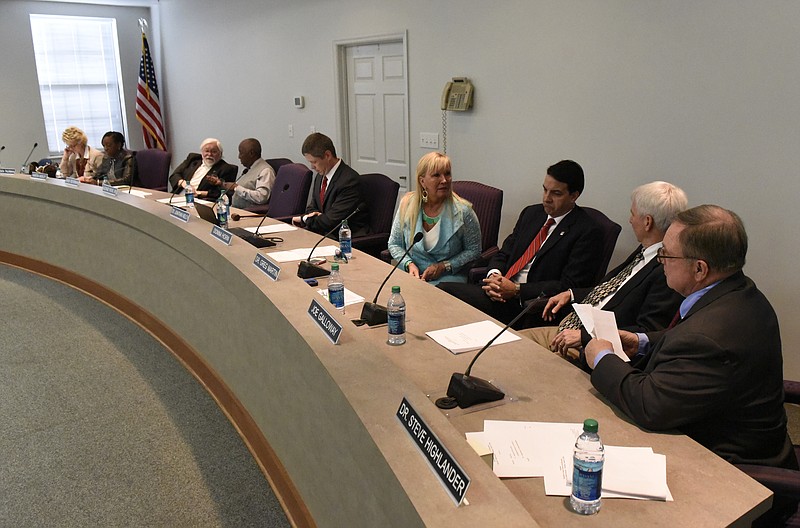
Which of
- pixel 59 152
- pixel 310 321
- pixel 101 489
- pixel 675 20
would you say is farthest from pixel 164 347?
pixel 59 152

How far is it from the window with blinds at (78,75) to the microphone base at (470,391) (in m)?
7.88

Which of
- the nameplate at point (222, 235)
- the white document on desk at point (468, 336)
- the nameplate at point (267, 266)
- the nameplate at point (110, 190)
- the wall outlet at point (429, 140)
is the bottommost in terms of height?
the white document on desk at point (468, 336)

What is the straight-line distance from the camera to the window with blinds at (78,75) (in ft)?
25.9

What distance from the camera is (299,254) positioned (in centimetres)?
319

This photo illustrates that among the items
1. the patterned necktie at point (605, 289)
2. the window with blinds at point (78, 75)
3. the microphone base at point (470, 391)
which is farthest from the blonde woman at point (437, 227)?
the window with blinds at point (78, 75)

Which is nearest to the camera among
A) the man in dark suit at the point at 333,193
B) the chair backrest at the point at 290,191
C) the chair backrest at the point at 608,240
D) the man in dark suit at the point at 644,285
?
the man in dark suit at the point at 644,285

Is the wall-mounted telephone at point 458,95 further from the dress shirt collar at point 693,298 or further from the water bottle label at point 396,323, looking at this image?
the dress shirt collar at point 693,298

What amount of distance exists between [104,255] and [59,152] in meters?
4.60

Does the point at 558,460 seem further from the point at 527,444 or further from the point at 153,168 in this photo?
the point at 153,168

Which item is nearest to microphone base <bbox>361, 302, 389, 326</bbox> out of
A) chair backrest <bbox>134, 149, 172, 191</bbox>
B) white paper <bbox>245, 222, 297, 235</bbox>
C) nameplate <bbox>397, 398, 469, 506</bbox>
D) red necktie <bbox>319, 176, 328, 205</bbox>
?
nameplate <bbox>397, 398, 469, 506</bbox>

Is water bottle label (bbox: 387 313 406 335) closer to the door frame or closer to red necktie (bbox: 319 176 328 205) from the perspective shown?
red necktie (bbox: 319 176 328 205)

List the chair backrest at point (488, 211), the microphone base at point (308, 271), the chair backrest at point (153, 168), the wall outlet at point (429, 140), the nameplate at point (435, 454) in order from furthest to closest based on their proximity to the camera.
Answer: the chair backrest at point (153, 168) < the wall outlet at point (429, 140) < the chair backrest at point (488, 211) < the microphone base at point (308, 271) < the nameplate at point (435, 454)

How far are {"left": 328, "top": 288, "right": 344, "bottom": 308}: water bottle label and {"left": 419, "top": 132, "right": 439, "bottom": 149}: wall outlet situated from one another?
2.73m

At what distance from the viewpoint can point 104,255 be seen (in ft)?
14.1
